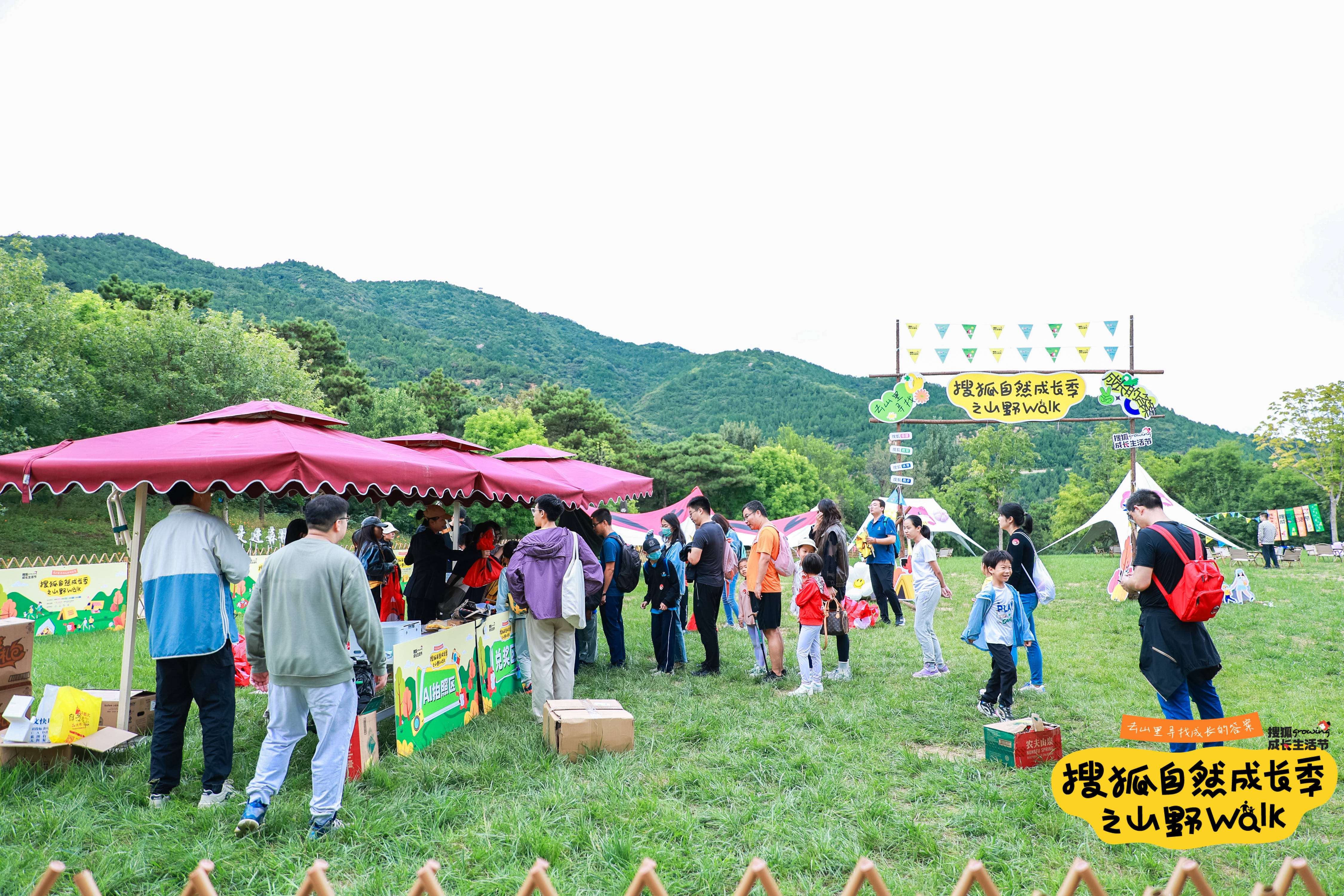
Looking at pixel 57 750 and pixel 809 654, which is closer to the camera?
pixel 57 750

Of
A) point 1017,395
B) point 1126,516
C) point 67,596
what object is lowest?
point 67,596

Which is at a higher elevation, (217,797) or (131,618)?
(131,618)

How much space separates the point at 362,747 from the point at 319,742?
2.48 feet

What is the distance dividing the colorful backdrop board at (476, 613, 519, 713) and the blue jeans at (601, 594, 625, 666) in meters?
1.20

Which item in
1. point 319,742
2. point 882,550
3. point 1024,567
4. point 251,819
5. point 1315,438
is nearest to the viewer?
point 251,819

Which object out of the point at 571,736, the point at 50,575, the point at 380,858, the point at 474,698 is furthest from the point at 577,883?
the point at 50,575

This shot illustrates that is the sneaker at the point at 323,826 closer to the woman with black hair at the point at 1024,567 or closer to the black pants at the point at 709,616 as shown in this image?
the black pants at the point at 709,616

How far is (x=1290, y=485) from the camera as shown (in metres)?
41.7

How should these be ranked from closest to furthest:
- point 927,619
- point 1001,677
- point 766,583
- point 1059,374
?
point 1001,677, point 766,583, point 927,619, point 1059,374

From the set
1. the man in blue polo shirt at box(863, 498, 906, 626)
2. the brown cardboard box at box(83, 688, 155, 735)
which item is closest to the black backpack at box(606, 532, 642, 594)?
the man in blue polo shirt at box(863, 498, 906, 626)

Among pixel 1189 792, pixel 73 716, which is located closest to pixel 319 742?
pixel 73 716

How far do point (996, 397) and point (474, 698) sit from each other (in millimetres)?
12345

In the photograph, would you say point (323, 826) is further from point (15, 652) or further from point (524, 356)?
point (524, 356)

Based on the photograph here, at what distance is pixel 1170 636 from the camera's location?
4023 mm
